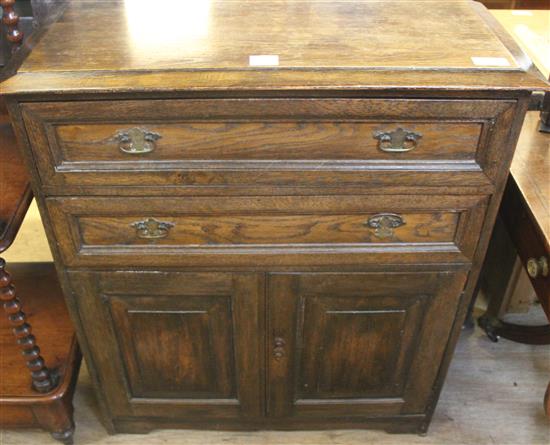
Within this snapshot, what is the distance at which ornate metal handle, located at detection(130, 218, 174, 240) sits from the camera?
Result: 3.60ft

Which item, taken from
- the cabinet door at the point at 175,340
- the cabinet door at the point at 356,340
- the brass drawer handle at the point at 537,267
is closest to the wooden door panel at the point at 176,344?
the cabinet door at the point at 175,340

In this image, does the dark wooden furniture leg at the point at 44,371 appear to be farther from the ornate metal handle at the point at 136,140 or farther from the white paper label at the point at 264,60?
the white paper label at the point at 264,60

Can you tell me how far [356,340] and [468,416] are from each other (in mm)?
520

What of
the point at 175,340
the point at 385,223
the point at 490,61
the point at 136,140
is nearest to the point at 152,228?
the point at 136,140

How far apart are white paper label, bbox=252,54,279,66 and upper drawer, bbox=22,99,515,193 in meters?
0.07

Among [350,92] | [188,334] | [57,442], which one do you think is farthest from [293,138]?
[57,442]

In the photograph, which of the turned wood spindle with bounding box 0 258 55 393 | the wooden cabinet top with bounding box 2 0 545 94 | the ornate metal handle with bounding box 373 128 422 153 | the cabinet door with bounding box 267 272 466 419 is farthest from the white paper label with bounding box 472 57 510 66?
the turned wood spindle with bounding box 0 258 55 393

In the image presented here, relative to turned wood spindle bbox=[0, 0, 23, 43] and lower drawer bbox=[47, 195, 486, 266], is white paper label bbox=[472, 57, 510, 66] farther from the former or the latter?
turned wood spindle bbox=[0, 0, 23, 43]

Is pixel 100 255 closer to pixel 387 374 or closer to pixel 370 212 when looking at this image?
pixel 370 212

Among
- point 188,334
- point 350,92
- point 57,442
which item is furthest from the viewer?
point 57,442

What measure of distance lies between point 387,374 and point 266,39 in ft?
2.61

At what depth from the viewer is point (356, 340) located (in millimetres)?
1309

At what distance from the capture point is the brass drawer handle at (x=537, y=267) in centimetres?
112

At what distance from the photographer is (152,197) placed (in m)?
1.05
